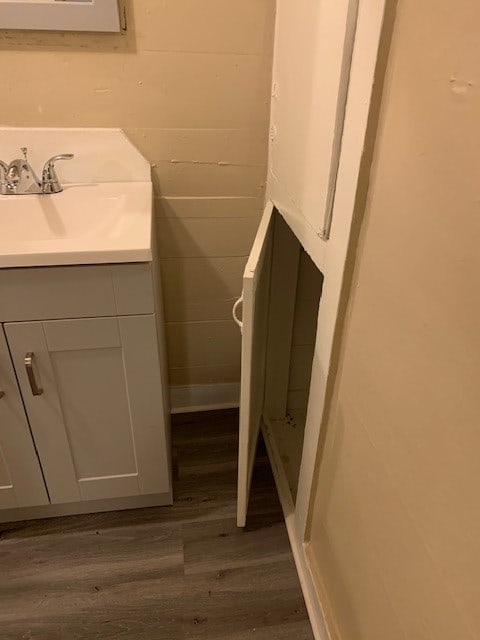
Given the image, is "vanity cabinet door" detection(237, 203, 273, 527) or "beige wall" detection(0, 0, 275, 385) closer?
"vanity cabinet door" detection(237, 203, 273, 527)

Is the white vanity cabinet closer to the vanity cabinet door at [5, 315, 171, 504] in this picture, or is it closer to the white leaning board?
the vanity cabinet door at [5, 315, 171, 504]

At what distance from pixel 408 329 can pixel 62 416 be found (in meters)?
0.94

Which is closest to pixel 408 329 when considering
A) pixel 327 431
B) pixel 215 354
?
pixel 327 431

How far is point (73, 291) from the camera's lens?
1.07 meters

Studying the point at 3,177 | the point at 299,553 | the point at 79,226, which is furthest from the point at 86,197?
the point at 299,553

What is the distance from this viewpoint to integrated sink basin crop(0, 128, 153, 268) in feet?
3.91

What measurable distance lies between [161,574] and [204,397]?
2.28 ft

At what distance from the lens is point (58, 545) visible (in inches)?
54.7

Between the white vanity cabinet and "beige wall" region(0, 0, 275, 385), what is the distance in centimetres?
42

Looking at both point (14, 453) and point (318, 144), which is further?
point (14, 453)

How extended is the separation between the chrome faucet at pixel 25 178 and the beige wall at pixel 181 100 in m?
0.11

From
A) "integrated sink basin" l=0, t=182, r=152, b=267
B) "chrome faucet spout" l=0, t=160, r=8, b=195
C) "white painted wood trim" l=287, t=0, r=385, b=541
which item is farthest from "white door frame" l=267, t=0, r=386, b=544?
"chrome faucet spout" l=0, t=160, r=8, b=195

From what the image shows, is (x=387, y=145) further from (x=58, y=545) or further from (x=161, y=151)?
(x=58, y=545)

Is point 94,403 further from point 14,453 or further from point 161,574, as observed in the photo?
point 161,574
